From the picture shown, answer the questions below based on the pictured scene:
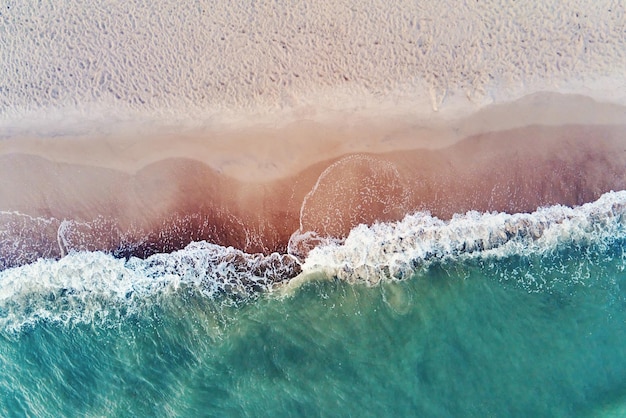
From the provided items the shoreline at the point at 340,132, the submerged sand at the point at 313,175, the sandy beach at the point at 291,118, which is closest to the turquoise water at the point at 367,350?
the submerged sand at the point at 313,175

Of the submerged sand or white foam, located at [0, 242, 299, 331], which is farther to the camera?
white foam, located at [0, 242, 299, 331]

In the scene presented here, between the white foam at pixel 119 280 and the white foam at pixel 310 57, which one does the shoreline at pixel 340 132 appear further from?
the white foam at pixel 119 280

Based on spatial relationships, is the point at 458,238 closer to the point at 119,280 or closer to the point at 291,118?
the point at 291,118

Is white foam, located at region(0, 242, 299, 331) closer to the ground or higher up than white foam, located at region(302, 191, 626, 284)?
closer to the ground

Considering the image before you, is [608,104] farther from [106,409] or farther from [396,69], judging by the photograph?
[106,409]

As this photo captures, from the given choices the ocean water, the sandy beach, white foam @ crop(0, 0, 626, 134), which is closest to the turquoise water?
the ocean water

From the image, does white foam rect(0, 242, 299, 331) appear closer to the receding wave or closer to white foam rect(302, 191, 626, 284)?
the receding wave
